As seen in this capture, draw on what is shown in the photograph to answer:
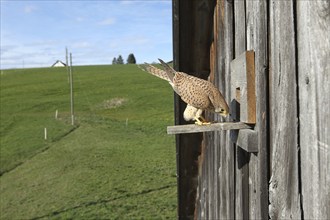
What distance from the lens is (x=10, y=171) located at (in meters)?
16.2

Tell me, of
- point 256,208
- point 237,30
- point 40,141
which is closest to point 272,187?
point 256,208

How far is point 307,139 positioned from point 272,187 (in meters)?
0.35

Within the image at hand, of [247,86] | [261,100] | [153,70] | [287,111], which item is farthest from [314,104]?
[153,70]

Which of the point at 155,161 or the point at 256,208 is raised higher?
the point at 256,208

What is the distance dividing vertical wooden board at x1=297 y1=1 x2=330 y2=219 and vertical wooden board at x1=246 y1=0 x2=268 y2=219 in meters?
0.39

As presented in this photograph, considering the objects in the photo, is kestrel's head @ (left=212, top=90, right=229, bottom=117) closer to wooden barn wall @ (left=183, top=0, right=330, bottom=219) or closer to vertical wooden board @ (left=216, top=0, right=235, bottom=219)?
wooden barn wall @ (left=183, top=0, right=330, bottom=219)

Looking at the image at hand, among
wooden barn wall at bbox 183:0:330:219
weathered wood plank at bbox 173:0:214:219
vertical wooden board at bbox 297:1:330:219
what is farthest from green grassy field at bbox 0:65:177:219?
vertical wooden board at bbox 297:1:330:219

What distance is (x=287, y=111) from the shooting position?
1.39 meters

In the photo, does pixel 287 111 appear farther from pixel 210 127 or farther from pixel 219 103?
pixel 219 103

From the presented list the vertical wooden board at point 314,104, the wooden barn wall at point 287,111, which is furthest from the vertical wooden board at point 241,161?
the vertical wooden board at point 314,104

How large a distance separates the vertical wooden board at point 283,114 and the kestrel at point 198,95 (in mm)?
564

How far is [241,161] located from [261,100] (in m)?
0.57

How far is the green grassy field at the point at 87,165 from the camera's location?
11219 mm

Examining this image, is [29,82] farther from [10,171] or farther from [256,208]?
[256,208]
